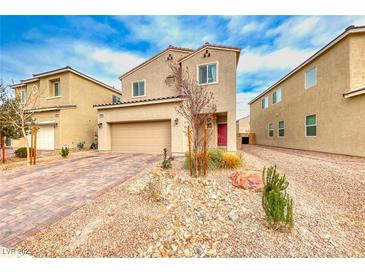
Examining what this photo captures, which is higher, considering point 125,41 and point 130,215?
point 125,41

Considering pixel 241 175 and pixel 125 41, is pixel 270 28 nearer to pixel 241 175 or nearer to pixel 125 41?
pixel 241 175

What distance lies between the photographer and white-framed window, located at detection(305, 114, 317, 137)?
37.5 feet

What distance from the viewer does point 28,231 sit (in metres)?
2.94

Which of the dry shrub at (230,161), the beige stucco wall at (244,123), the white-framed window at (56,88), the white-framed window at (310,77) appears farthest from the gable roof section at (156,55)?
the beige stucco wall at (244,123)

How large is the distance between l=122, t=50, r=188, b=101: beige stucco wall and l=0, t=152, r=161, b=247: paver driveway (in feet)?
25.2

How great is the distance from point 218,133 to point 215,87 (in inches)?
129

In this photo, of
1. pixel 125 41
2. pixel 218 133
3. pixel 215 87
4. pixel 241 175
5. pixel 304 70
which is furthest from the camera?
pixel 304 70

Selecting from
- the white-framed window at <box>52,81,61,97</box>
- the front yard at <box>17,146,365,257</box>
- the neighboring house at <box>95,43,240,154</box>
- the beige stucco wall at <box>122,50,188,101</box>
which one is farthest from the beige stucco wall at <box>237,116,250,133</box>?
the front yard at <box>17,146,365,257</box>

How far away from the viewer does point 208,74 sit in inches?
407

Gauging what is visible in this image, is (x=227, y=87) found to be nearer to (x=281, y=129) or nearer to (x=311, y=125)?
(x=311, y=125)

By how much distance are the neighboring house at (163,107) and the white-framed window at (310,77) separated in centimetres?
623

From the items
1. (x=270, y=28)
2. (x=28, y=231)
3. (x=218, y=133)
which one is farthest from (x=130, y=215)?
(x=218, y=133)

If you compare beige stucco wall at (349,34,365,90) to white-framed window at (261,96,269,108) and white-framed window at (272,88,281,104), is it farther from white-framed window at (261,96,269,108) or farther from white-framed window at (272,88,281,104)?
white-framed window at (261,96,269,108)
